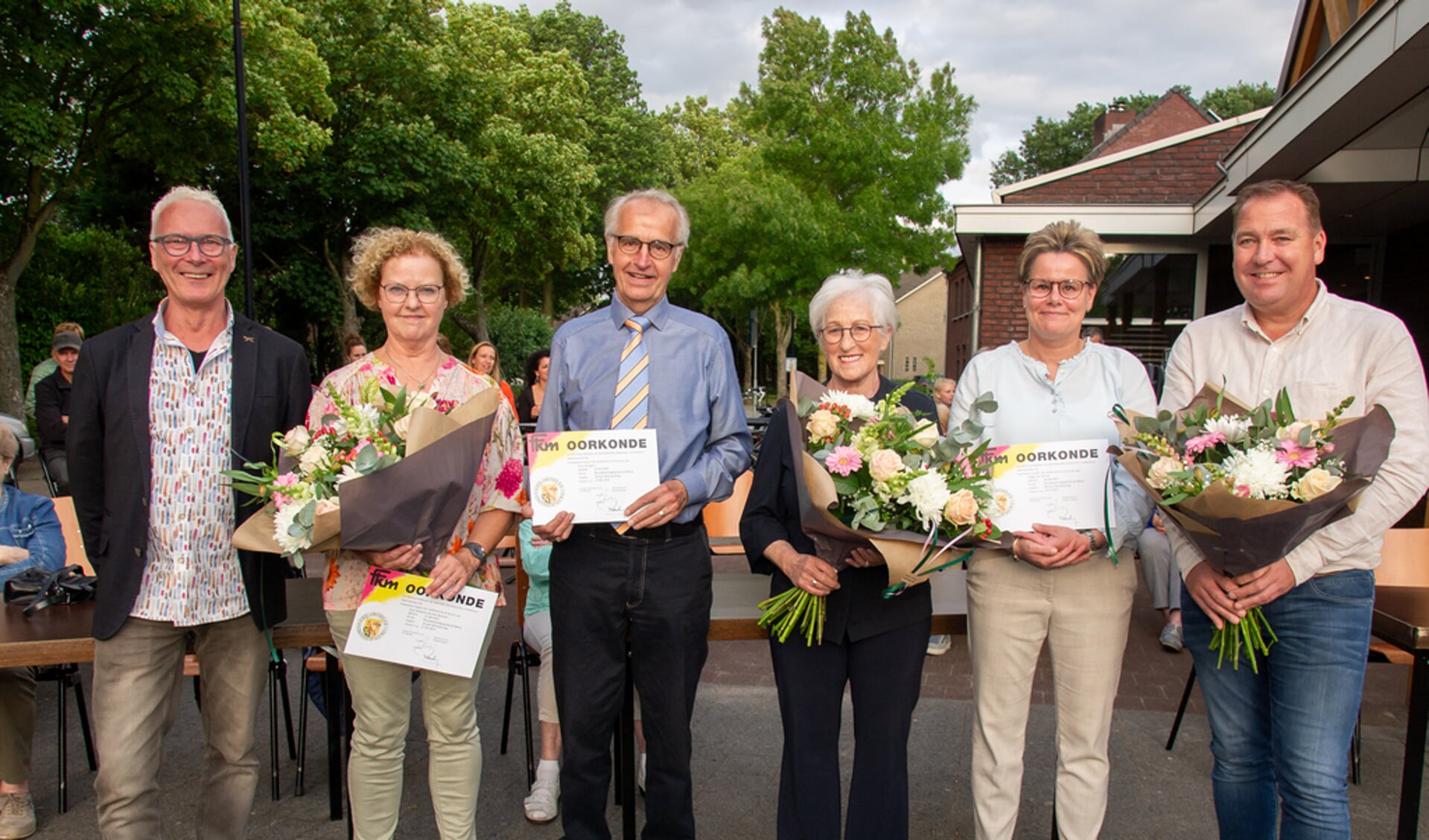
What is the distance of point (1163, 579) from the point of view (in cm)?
546

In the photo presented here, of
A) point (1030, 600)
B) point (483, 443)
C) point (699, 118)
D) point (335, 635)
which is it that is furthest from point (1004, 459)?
point (699, 118)

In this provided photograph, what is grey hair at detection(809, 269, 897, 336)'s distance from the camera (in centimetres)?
280

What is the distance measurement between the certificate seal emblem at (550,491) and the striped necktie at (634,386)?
30 cm

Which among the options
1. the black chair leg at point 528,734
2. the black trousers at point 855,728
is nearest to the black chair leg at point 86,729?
the black chair leg at point 528,734

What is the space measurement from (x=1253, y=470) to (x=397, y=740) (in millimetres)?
2617

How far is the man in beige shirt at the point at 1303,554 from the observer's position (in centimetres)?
243

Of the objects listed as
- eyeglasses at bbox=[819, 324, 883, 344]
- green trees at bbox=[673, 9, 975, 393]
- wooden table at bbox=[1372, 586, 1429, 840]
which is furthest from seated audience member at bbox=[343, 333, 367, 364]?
green trees at bbox=[673, 9, 975, 393]

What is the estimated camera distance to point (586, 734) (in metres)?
2.86

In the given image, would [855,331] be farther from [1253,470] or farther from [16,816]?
[16,816]

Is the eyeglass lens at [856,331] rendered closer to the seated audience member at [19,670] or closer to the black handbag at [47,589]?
the black handbag at [47,589]

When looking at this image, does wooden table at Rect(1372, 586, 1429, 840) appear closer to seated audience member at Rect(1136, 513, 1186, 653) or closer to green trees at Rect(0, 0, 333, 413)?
seated audience member at Rect(1136, 513, 1186, 653)

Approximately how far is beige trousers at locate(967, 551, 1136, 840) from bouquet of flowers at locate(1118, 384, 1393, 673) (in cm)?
36

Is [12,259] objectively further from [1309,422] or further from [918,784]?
[1309,422]

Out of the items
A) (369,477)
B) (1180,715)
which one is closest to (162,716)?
(369,477)
